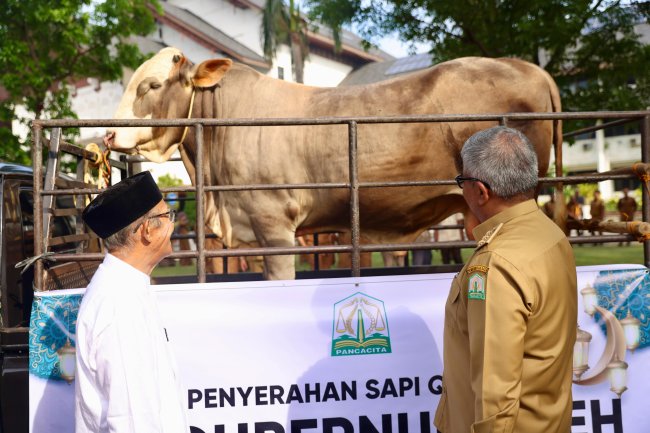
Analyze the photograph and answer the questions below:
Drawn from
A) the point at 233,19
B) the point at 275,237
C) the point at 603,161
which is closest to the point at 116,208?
the point at 275,237

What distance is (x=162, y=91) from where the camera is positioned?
457 cm

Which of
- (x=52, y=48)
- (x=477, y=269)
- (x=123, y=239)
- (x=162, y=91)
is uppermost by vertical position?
(x=52, y=48)

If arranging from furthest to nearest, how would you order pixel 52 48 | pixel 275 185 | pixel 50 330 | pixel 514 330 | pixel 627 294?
pixel 52 48 → pixel 275 185 → pixel 627 294 → pixel 50 330 → pixel 514 330

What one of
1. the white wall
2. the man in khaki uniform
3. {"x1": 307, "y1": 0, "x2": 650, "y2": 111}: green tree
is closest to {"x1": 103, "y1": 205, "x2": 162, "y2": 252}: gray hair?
the man in khaki uniform

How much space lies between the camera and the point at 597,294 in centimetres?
322

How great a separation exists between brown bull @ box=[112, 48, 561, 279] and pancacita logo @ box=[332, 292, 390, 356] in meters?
1.16

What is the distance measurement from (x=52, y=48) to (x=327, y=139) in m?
10.9

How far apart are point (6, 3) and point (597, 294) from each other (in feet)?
42.1

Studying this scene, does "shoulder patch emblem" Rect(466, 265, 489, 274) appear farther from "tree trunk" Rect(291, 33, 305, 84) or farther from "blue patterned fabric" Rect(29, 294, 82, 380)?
"tree trunk" Rect(291, 33, 305, 84)

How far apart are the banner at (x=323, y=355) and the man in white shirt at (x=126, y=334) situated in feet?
2.20

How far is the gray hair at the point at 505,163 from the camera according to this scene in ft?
6.91

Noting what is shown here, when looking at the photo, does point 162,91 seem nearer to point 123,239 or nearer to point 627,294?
point 123,239

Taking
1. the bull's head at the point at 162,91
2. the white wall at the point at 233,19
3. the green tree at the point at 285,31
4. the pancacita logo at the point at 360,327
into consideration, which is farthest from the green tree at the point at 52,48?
the white wall at the point at 233,19

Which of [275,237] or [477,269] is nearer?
[477,269]
